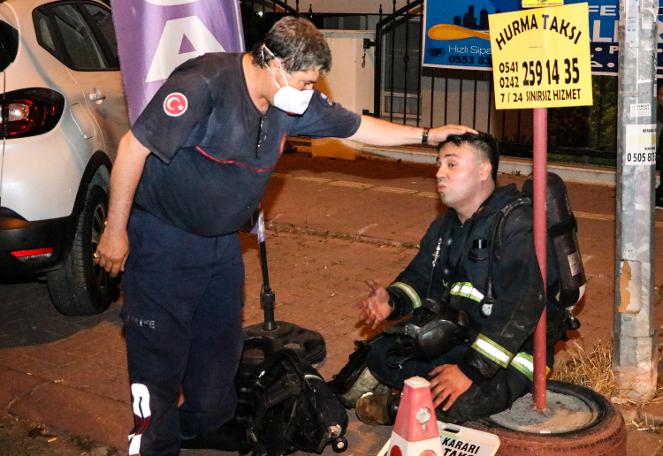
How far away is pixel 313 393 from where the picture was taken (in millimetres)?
4293

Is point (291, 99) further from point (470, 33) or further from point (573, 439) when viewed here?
point (470, 33)

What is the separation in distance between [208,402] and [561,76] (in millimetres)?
2019

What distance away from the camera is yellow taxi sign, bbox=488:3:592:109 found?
3809mm

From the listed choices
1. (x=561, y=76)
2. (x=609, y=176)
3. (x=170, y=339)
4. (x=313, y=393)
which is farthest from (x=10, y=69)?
(x=609, y=176)

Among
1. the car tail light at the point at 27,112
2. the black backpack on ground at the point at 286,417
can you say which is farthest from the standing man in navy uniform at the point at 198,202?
the car tail light at the point at 27,112

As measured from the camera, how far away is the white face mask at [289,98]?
3.72 m

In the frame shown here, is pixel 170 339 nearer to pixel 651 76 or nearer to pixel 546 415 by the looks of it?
pixel 546 415

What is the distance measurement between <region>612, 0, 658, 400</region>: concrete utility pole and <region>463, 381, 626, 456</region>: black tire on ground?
0.64 m

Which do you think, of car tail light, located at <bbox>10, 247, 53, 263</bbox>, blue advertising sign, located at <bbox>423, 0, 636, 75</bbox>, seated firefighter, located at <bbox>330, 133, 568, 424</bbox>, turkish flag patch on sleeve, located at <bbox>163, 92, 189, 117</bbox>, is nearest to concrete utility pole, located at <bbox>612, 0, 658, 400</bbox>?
seated firefighter, located at <bbox>330, 133, 568, 424</bbox>

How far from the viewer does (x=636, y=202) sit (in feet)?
14.8

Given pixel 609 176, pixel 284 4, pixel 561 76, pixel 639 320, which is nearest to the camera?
pixel 561 76

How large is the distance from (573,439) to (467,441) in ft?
1.35

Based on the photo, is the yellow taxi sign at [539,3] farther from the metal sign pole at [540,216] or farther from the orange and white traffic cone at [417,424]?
the orange and white traffic cone at [417,424]

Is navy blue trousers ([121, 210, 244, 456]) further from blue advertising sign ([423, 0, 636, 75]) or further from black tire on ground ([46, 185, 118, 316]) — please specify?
blue advertising sign ([423, 0, 636, 75])
